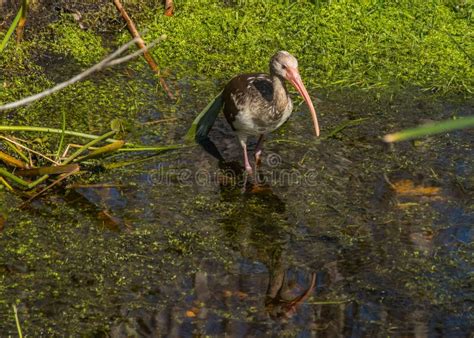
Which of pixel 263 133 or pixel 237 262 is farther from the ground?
pixel 263 133

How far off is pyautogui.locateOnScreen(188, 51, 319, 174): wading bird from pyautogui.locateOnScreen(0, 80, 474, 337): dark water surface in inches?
12.1

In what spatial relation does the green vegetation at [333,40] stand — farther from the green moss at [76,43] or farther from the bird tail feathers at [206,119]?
the bird tail feathers at [206,119]

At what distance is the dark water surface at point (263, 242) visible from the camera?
455 centimetres

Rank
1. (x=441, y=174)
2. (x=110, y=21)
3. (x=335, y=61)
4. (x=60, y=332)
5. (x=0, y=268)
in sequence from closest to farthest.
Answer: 1. (x=60, y=332)
2. (x=0, y=268)
3. (x=441, y=174)
4. (x=335, y=61)
5. (x=110, y=21)

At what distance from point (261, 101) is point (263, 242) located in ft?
4.07

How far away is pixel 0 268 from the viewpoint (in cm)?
494

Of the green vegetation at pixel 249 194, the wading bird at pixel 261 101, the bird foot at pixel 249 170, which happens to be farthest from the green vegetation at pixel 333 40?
the bird foot at pixel 249 170

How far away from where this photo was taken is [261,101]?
6.22 metres

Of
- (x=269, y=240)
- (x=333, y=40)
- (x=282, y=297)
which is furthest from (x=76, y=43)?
(x=282, y=297)

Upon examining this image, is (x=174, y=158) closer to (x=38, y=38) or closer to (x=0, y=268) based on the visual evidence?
(x=0, y=268)

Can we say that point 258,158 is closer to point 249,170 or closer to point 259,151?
point 259,151

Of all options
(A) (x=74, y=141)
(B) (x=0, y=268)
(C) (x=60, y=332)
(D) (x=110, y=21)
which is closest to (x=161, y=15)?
(D) (x=110, y=21)

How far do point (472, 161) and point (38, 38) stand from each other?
4.05m

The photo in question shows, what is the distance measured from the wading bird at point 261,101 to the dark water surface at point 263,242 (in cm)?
31
